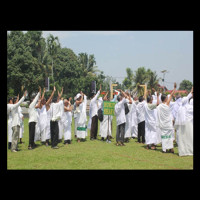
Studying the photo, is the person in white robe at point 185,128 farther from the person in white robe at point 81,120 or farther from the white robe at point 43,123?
the white robe at point 43,123

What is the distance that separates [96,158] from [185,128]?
3.19 metres

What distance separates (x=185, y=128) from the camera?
29.5ft

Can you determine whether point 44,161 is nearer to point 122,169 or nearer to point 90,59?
point 122,169

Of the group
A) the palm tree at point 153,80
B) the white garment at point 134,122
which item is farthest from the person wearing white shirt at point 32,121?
the palm tree at point 153,80

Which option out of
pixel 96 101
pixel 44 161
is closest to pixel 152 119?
pixel 96 101

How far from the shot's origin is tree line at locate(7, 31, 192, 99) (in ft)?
119

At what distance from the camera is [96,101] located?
43.1 feet

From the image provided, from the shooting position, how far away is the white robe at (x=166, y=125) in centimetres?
945

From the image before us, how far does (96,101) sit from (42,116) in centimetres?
291

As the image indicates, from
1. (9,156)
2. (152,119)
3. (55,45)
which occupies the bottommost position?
(9,156)

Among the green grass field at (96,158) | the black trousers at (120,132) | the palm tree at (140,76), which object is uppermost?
the palm tree at (140,76)

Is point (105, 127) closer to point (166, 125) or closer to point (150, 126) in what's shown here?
point (150, 126)

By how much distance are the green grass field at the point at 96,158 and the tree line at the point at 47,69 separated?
27.1 m

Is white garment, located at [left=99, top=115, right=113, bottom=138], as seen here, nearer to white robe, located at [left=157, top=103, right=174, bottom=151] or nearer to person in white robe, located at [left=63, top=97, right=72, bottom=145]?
person in white robe, located at [left=63, top=97, right=72, bottom=145]
